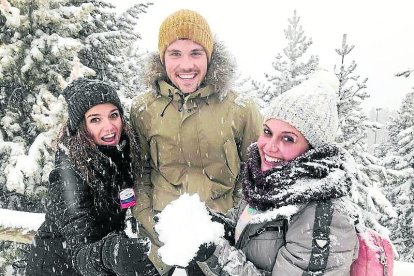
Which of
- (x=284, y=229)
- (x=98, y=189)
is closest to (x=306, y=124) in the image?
(x=284, y=229)

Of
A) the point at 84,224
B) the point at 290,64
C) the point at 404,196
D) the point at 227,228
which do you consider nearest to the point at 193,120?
the point at 227,228

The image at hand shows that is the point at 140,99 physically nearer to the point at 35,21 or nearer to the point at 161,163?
the point at 161,163

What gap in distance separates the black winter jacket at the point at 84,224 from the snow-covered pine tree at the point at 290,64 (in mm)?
9662

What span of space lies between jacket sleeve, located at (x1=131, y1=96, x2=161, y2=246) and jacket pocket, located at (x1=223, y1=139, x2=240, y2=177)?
27.1 inches

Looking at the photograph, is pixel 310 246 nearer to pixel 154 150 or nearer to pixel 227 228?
pixel 227 228

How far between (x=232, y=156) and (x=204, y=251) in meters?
1.22

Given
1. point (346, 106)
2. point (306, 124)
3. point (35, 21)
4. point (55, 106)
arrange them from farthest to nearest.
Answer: point (346, 106) → point (35, 21) → point (55, 106) → point (306, 124)

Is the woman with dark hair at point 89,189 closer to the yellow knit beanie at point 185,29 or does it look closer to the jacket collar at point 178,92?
the jacket collar at point 178,92

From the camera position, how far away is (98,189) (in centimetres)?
285

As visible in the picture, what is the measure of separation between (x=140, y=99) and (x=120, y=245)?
60.0 inches

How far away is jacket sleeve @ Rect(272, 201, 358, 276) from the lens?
1987 mm

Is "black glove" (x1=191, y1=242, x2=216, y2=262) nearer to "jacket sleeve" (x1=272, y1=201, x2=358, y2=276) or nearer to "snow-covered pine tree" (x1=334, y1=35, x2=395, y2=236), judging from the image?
"jacket sleeve" (x1=272, y1=201, x2=358, y2=276)

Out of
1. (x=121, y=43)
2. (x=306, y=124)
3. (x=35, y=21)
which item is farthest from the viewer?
(x=121, y=43)

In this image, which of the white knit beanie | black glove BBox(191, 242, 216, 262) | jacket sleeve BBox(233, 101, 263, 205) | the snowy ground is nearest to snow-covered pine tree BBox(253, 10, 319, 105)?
jacket sleeve BBox(233, 101, 263, 205)
